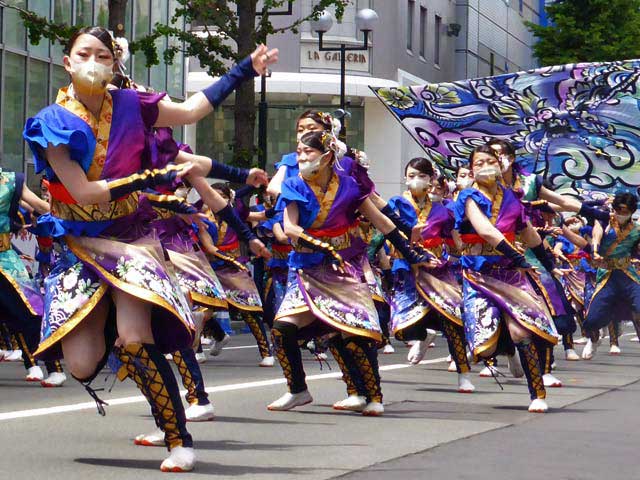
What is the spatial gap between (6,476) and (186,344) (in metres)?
1.09

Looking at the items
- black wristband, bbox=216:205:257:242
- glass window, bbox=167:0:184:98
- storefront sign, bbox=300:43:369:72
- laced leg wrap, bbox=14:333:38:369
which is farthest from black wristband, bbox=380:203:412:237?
storefront sign, bbox=300:43:369:72

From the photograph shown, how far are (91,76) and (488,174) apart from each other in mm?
4537

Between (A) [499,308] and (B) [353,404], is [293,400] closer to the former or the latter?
(B) [353,404]

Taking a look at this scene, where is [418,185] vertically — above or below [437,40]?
below

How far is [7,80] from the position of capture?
2817 cm

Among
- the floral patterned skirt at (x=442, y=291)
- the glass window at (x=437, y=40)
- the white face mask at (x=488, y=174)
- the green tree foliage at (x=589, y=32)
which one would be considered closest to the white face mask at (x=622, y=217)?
the floral patterned skirt at (x=442, y=291)

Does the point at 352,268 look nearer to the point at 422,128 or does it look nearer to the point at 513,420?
the point at 513,420

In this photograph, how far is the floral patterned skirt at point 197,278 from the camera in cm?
1326

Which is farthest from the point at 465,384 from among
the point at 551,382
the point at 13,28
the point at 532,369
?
the point at 13,28

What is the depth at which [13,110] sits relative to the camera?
28531 mm

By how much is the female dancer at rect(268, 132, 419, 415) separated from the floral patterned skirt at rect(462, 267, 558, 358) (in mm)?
1196

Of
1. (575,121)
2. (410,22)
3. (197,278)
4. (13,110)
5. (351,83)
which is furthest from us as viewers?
(410,22)

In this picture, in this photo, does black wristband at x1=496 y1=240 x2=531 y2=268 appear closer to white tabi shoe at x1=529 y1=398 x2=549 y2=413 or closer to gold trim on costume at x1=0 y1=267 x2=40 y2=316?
white tabi shoe at x1=529 y1=398 x2=549 y2=413

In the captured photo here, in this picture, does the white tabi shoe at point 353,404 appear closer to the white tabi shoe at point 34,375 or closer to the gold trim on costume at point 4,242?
the white tabi shoe at point 34,375
